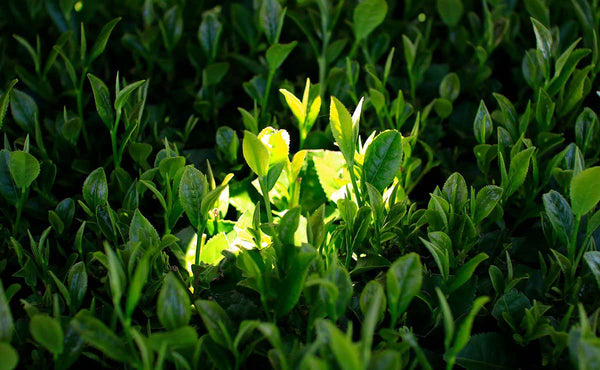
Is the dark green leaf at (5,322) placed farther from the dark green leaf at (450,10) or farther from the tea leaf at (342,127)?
the dark green leaf at (450,10)

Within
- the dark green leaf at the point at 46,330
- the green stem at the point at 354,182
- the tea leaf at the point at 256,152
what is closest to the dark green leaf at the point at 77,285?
the dark green leaf at the point at 46,330

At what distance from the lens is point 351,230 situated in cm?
113

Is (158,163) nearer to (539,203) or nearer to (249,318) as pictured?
(249,318)

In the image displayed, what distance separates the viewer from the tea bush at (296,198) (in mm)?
948

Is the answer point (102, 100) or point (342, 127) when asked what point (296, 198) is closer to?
point (342, 127)

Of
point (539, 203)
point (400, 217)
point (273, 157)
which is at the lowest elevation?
point (539, 203)

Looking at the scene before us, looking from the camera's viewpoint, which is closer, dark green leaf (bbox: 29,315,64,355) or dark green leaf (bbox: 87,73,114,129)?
dark green leaf (bbox: 29,315,64,355)

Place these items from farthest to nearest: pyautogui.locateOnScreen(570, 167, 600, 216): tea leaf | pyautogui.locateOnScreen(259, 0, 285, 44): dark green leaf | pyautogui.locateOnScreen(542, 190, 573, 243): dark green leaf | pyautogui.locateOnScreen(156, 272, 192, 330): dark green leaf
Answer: pyautogui.locateOnScreen(259, 0, 285, 44): dark green leaf, pyautogui.locateOnScreen(542, 190, 573, 243): dark green leaf, pyautogui.locateOnScreen(570, 167, 600, 216): tea leaf, pyautogui.locateOnScreen(156, 272, 192, 330): dark green leaf

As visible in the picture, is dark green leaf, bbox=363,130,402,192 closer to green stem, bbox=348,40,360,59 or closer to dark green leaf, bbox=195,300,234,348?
dark green leaf, bbox=195,300,234,348

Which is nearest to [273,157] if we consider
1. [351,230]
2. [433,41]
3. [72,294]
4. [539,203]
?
[351,230]

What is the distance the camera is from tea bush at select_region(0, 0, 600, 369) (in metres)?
0.95

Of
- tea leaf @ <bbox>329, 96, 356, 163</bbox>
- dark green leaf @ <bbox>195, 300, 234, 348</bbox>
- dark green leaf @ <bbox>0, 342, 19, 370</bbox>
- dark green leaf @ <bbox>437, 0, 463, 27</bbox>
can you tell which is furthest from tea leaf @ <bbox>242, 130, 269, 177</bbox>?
dark green leaf @ <bbox>437, 0, 463, 27</bbox>

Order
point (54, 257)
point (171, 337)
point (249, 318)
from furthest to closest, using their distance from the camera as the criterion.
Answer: point (54, 257)
point (249, 318)
point (171, 337)

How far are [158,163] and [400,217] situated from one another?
49 cm
